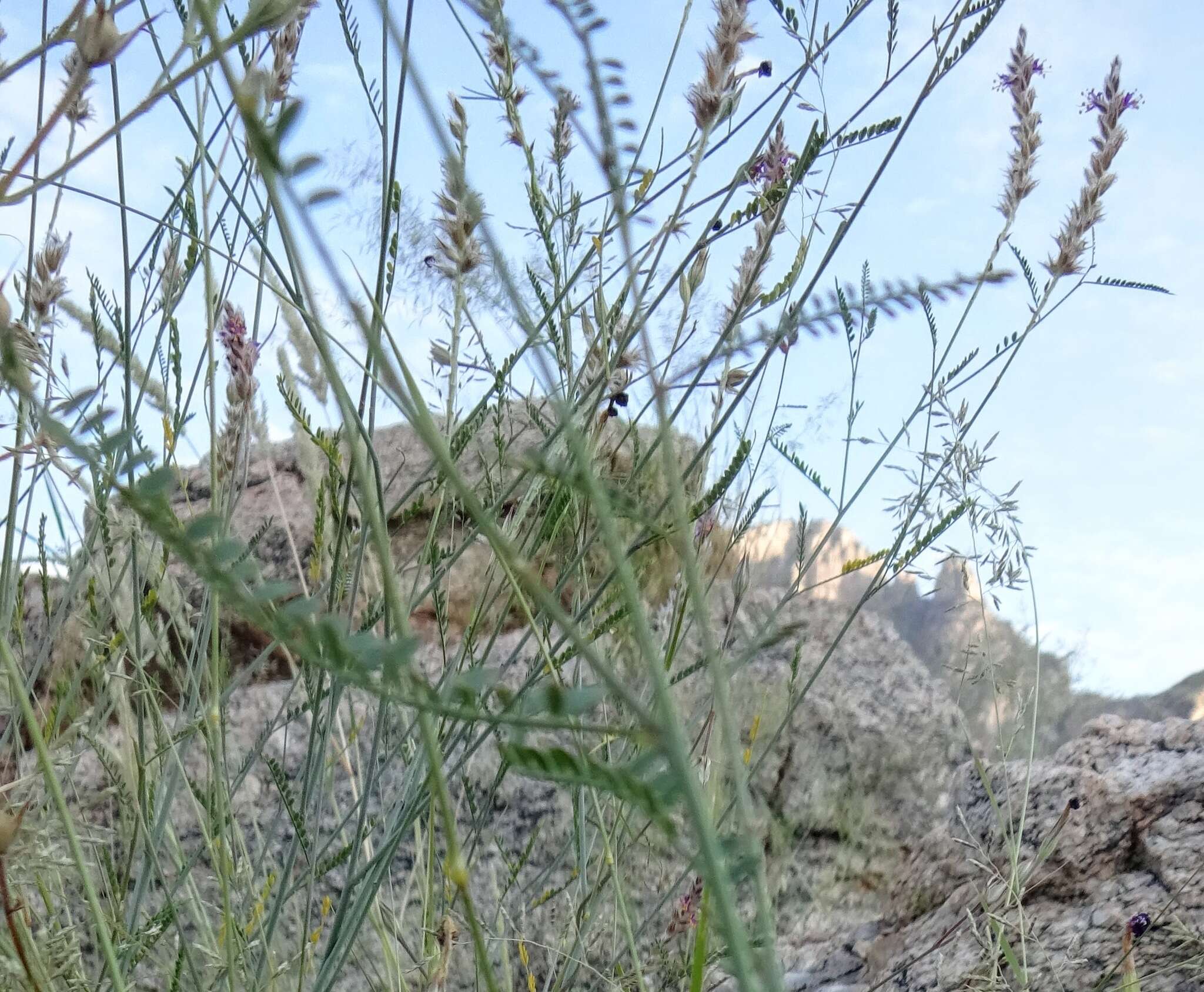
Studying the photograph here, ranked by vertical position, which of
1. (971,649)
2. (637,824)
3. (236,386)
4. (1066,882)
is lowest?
(1066,882)

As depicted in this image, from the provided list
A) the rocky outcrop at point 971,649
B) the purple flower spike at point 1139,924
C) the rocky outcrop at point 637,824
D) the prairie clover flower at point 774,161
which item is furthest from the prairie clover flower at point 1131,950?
the prairie clover flower at point 774,161

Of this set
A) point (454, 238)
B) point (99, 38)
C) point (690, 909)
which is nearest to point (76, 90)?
point (99, 38)

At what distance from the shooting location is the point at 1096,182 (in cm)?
117

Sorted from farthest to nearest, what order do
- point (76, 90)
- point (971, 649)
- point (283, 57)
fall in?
point (971, 649) < point (283, 57) < point (76, 90)

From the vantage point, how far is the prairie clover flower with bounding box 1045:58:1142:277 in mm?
1180

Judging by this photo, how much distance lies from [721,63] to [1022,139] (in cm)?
52

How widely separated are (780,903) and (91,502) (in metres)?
1.79

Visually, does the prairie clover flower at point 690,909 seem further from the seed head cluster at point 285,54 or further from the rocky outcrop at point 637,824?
the seed head cluster at point 285,54

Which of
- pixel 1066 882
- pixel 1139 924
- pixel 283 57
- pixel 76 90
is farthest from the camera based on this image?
pixel 1066 882

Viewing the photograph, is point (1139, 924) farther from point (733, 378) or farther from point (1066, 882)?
point (733, 378)

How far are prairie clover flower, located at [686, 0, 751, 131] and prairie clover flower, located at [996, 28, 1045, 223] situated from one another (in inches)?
19.2

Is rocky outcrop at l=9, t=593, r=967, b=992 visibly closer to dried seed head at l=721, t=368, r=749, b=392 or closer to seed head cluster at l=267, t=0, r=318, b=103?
dried seed head at l=721, t=368, r=749, b=392

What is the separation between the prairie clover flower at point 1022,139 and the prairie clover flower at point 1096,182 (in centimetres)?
6

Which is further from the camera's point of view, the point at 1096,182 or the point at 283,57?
the point at 1096,182
